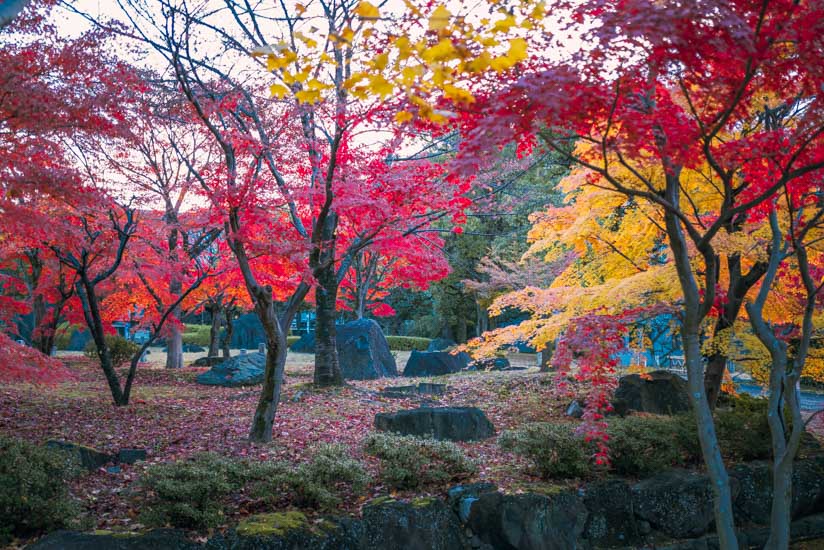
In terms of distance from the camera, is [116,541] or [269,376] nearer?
[116,541]

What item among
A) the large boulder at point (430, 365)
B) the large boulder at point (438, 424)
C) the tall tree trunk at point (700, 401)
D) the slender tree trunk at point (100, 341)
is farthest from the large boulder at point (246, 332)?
the tall tree trunk at point (700, 401)

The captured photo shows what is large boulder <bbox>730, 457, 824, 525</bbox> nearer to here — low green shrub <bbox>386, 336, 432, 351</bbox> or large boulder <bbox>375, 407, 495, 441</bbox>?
large boulder <bbox>375, 407, 495, 441</bbox>

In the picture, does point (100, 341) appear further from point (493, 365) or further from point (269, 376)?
point (493, 365)

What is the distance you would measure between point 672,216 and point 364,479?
3277 mm

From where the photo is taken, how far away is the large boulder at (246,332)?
3180 cm

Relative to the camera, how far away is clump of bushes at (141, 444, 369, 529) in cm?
446

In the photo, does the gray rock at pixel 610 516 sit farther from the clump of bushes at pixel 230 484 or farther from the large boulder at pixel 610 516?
the clump of bushes at pixel 230 484

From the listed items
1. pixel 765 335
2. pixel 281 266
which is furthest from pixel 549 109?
pixel 281 266

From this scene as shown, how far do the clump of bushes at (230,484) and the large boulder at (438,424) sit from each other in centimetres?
200

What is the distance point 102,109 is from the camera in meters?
6.46

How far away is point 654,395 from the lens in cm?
911

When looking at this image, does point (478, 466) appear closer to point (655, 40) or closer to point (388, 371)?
point (655, 40)

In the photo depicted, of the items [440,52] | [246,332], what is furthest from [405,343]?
[440,52]

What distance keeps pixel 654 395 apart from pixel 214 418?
6412 millimetres
